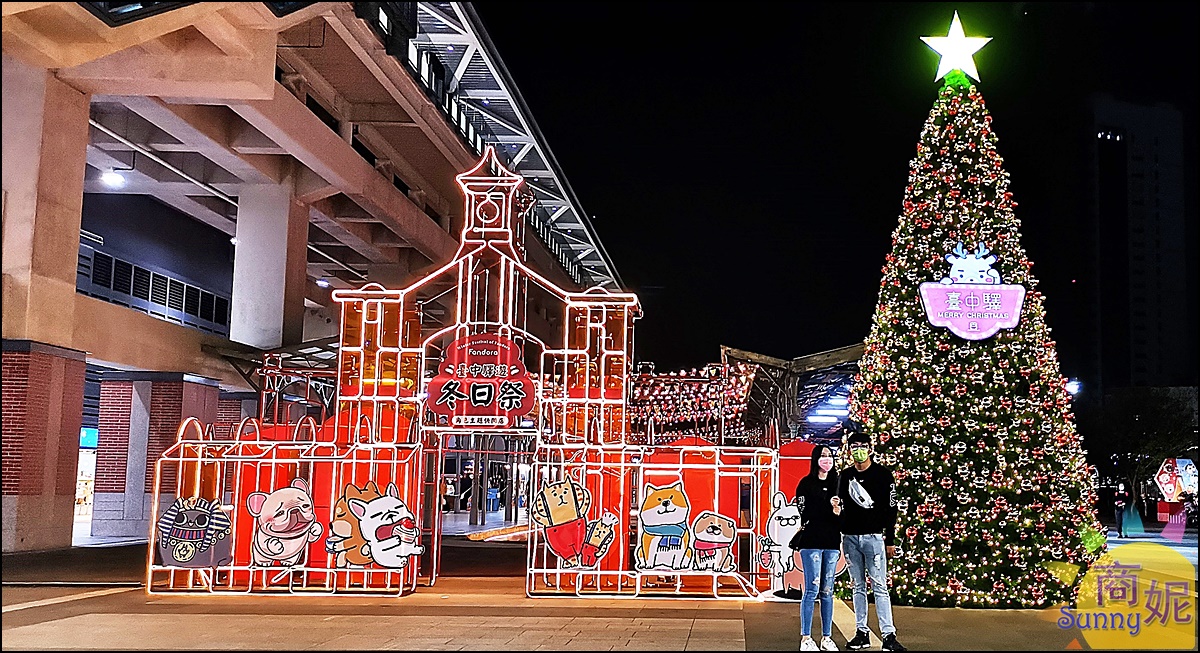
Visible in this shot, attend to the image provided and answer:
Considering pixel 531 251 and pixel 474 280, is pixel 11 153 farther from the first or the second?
pixel 531 251

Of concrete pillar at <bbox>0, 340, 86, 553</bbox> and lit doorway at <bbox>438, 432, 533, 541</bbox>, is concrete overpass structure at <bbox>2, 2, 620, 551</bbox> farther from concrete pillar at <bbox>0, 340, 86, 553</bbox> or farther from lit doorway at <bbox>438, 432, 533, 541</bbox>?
lit doorway at <bbox>438, 432, 533, 541</bbox>

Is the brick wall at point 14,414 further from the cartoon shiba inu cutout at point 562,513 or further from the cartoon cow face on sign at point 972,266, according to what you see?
the cartoon cow face on sign at point 972,266

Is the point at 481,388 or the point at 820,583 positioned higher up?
the point at 481,388

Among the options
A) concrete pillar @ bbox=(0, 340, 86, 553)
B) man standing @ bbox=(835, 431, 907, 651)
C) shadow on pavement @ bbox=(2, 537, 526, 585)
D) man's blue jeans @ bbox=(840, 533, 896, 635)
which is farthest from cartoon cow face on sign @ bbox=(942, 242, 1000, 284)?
concrete pillar @ bbox=(0, 340, 86, 553)

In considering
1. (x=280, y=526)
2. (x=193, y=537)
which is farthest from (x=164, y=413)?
(x=280, y=526)

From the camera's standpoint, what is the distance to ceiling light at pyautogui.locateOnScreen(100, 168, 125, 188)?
25219mm

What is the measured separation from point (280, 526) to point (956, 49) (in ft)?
29.2

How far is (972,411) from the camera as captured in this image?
11.2m

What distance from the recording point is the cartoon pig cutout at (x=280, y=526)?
11.6 meters

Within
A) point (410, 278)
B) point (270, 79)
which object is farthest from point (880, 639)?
point (410, 278)

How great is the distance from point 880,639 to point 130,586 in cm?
877

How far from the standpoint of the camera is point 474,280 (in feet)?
45.3

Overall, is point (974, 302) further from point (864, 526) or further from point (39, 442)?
point (39, 442)

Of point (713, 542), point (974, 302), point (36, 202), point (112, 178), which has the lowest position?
point (713, 542)
